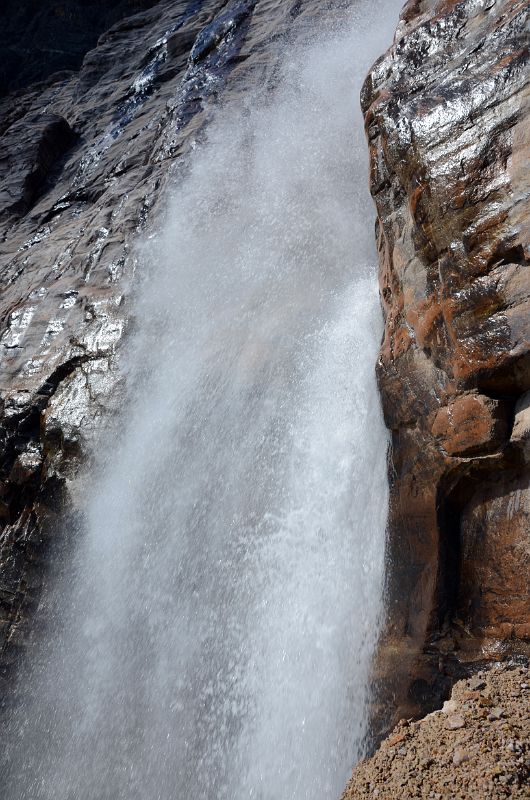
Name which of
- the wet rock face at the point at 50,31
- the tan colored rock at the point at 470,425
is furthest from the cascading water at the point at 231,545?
the wet rock face at the point at 50,31

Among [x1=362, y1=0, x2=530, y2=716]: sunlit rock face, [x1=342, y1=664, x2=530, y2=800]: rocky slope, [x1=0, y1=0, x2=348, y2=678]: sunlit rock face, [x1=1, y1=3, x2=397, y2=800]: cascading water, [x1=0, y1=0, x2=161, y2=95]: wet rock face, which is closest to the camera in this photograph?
[x1=342, y1=664, x2=530, y2=800]: rocky slope

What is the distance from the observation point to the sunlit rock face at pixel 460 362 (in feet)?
10.5

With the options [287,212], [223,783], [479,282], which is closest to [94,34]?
[287,212]

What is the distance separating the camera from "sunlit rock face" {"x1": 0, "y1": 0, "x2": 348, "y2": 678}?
5.69 m

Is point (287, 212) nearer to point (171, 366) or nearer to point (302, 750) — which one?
point (171, 366)

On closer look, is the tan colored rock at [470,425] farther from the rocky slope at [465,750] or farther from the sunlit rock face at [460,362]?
the rocky slope at [465,750]

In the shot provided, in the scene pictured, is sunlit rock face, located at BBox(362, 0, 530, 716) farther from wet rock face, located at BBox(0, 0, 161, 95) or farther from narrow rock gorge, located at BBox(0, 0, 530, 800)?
wet rock face, located at BBox(0, 0, 161, 95)

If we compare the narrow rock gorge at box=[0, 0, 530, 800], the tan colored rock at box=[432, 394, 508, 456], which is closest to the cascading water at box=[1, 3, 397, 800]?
the narrow rock gorge at box=[0, 0, 530, 800]

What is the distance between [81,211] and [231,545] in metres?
6.29

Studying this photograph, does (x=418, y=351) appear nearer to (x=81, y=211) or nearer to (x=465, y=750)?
(x=465, y=750)

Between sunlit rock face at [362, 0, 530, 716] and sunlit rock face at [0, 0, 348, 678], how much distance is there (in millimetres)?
3087

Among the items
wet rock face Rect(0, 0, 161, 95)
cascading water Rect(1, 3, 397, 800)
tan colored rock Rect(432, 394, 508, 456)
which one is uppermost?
wet rock face Rect(0, 0, 161, 95)

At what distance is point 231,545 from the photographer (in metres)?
4.60

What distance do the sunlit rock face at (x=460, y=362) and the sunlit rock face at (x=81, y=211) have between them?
309 cm
